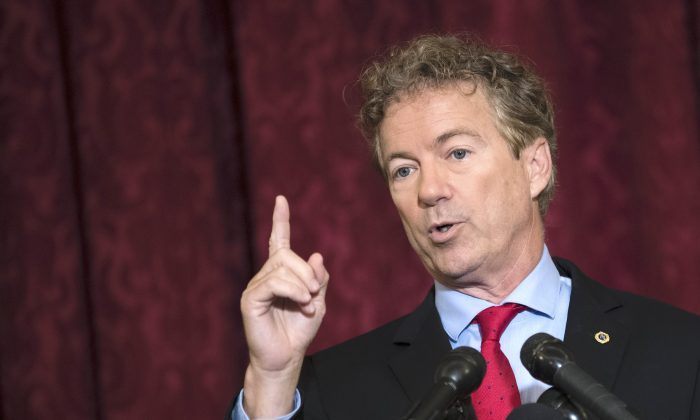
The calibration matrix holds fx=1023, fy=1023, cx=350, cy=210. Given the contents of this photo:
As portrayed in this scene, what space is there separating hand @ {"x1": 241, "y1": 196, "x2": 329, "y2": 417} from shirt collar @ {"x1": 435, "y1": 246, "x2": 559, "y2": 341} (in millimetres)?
364

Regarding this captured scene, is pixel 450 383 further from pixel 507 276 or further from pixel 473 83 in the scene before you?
pixel 473 83

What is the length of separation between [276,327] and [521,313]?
1.65ft

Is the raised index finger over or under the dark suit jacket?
over

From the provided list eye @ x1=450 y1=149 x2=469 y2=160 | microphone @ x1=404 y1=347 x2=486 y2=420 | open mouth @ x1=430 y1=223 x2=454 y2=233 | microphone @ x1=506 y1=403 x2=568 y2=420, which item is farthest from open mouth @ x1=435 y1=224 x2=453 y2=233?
microphone @ x1=506 y1=403 x2=568 y2=420

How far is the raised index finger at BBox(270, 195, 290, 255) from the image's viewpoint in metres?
1.70

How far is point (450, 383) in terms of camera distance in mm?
1281

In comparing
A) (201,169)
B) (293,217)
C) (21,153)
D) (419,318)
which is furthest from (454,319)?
(21,153)

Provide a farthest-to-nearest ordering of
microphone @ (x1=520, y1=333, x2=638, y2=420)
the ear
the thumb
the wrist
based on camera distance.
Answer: the ear → the wrist → the thumb → microphone @ (x1=520, y1=333, x2=638, y2=420)

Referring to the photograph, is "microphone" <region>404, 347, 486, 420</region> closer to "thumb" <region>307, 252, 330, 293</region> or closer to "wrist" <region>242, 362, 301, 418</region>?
"thumb" <region>307, 252, 330, 293</region>

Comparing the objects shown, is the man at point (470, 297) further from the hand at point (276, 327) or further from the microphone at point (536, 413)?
the microphone at point (536, 413)

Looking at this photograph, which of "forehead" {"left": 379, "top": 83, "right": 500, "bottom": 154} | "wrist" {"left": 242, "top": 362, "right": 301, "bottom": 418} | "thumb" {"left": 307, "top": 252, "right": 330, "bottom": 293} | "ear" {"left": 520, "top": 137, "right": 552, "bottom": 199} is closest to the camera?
"thumb" {"left": 307, "top": 252, "right": 330, "bottom": 293}

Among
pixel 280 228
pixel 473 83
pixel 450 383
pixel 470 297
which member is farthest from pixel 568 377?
pixel 473 83

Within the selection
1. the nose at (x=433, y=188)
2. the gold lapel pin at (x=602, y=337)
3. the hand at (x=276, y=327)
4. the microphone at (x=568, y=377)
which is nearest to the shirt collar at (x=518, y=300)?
the gold lapel pin at (x=602, y=337)

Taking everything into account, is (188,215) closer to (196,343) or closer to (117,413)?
(196,343)
